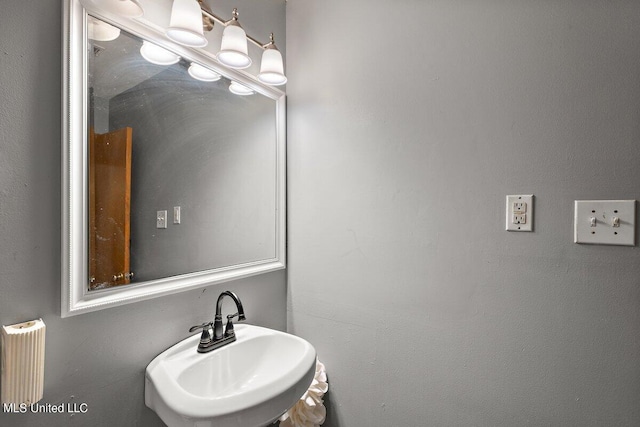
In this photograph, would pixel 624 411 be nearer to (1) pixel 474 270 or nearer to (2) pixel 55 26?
(1) pixel 474 270

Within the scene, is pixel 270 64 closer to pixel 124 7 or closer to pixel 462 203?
pixel 124 7

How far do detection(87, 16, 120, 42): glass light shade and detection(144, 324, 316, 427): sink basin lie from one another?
2.95 feet

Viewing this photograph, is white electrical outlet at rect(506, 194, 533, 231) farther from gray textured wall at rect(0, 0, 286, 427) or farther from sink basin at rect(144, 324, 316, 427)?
gray textured wall at rect(0, 0, 286, 427)

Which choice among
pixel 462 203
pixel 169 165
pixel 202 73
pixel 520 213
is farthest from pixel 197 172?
pixel 520 213

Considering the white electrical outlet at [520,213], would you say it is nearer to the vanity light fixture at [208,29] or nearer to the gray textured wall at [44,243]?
the vanity light fixture at [208,29]

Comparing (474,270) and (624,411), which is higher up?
(474,270)

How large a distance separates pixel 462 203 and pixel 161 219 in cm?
98

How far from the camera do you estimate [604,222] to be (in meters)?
0.88

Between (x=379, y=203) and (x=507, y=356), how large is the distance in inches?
25.2

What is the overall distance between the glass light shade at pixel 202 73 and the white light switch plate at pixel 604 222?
123 cm

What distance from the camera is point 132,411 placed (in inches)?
36.1

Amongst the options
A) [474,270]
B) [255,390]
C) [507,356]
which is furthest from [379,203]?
[255,390]

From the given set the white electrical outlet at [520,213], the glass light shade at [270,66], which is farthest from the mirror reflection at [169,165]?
the white electrical outlet at [520,213]

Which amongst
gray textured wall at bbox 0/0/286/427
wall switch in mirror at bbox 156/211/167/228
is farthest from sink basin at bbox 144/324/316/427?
wall switch in mirror at bbox 156/211/167/228
